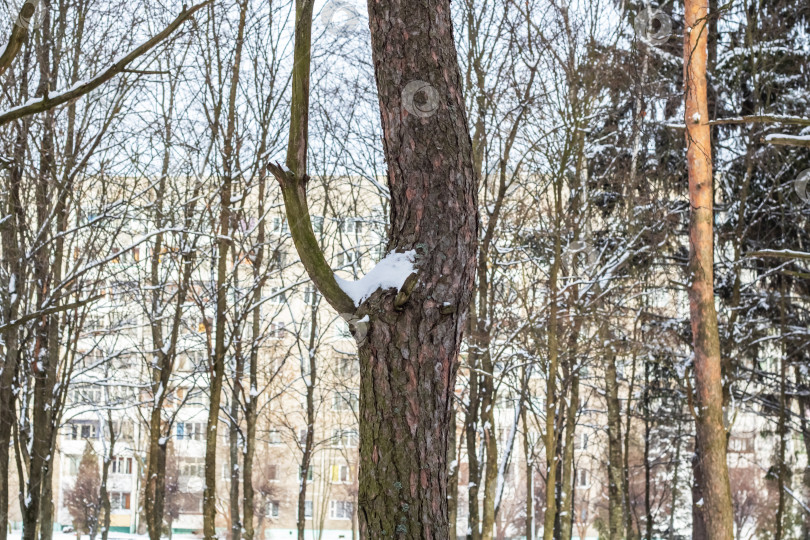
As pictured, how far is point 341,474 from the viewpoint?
3409cm

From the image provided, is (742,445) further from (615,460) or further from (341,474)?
(341,474)

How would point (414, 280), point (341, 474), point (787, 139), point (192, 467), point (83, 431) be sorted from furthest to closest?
point (341, 474), point (192, 467), point (83, 431), point (787, 139), point (414, 280)

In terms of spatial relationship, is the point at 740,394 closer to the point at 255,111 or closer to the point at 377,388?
the point at 255,111

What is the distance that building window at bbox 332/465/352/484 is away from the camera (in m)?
31.5

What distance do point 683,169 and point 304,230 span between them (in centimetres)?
1214

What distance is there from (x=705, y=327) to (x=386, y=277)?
7482 millimetres

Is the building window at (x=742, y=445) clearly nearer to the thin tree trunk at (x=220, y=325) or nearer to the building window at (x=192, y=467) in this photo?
the thin tree trunk at (x=220, y=325)

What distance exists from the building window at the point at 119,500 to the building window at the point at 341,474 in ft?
33.5

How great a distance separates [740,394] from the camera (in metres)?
14.5

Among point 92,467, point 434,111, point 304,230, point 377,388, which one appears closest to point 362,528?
point 377,388

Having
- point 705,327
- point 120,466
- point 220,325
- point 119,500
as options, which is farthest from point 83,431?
point 705,327

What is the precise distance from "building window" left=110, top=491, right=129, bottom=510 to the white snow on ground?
34843 mm

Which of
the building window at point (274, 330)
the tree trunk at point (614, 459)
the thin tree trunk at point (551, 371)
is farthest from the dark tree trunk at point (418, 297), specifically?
the tree trunk at point (614, 459)

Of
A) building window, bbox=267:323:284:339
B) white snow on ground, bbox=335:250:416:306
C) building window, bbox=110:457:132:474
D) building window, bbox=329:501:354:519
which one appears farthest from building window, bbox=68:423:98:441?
white snow on ground, bbox=335:250:416:306
